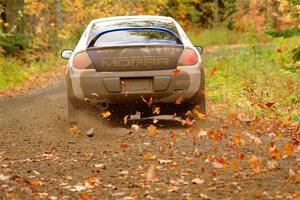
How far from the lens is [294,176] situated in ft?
18.4

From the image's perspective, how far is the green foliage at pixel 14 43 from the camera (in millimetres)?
23444

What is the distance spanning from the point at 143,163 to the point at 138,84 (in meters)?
2.10

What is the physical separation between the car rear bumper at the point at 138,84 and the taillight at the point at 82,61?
7 cm

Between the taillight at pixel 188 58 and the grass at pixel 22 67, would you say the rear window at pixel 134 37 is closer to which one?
the taillight at pixel 188 58

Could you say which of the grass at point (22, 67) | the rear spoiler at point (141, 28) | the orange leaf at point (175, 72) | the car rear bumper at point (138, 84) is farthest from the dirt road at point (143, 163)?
the grass at point (22, 67)

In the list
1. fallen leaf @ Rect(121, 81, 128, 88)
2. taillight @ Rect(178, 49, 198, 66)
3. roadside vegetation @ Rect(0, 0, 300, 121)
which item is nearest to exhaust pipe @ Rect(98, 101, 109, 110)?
fallen leaf @ Rect(121, 81, 128, 88)

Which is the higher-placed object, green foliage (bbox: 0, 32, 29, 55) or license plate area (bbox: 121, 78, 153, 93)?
license plate area (bbox: 121, 78, 153, 93)

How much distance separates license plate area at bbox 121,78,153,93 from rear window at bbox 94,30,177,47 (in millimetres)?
577

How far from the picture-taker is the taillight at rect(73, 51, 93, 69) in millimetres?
8570

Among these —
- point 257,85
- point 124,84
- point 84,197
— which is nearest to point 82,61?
point 124,84

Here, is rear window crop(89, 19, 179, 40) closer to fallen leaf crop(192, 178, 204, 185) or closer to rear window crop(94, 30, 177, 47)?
rear window crop(94, 30, 177, 47)

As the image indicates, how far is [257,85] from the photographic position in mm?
13227

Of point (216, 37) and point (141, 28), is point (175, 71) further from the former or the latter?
point (216, 37)

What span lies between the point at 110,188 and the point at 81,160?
1.32 meters
